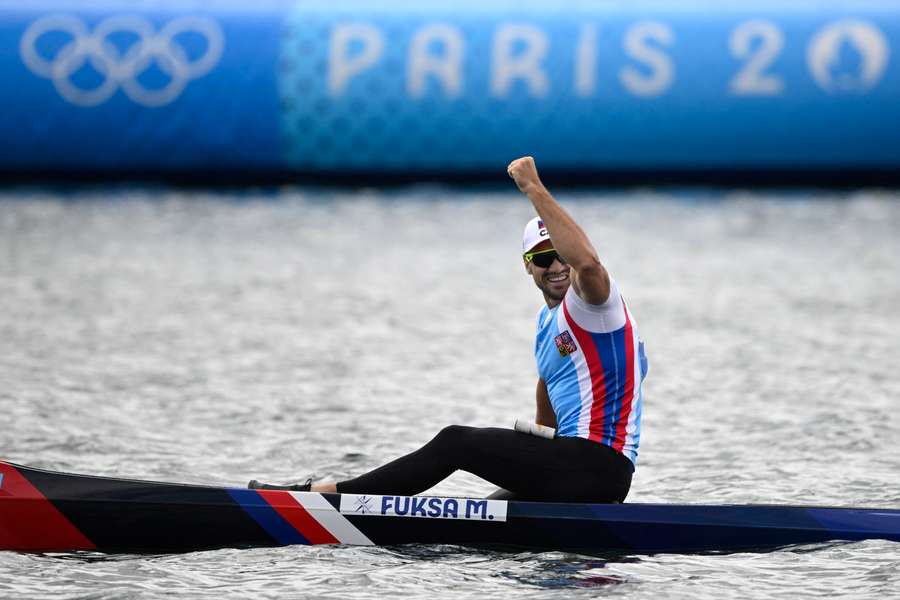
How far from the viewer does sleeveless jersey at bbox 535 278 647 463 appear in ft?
22.4

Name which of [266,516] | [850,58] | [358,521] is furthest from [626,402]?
[850,58]

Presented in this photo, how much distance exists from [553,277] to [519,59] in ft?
51.1

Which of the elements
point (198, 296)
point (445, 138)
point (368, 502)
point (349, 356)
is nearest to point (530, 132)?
point (445, 138)

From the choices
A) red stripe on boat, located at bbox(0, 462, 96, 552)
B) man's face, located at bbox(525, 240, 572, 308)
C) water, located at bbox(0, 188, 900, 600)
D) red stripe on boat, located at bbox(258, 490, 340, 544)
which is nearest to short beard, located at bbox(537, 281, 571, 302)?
man's face, located at bbox(525, 240, 572, 308)

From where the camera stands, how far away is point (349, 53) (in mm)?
22219

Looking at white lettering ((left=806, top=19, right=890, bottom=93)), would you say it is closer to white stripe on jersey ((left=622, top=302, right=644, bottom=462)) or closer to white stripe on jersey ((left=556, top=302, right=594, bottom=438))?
white stripe on jersey ((left=622, top=302, right=644, bottom=462))

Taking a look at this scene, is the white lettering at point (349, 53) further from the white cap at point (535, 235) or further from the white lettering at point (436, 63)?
the white cap at point (535, 235)

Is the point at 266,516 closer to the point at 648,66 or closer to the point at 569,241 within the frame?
the point at 569,241

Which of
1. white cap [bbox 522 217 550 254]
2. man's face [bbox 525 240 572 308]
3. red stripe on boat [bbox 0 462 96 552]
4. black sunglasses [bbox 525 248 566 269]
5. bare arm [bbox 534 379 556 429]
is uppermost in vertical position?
white cap [bbox 522 217 550 254]

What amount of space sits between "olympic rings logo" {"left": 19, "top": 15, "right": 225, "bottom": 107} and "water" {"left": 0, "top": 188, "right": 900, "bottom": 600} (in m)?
1.57

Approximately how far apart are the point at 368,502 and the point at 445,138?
15682mm

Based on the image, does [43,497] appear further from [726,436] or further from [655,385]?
[655,385]

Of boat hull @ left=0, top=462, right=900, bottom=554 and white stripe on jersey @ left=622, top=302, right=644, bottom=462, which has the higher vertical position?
white stripe on jersey @ left=622, top=302, right=644, bottom=462

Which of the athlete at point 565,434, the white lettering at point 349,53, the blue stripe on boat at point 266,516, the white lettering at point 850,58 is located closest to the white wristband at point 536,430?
the athlete at point 565,434
